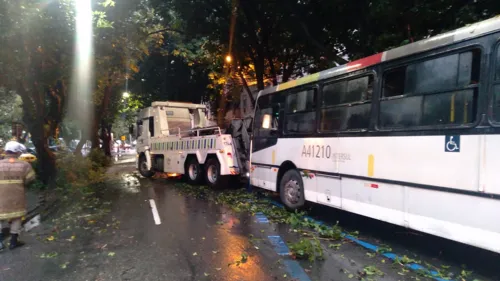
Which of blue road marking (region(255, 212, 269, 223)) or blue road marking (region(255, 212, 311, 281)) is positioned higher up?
blue road marking (region(255, 212, 311, 281))

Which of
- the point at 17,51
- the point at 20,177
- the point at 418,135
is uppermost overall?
the point at 17,51

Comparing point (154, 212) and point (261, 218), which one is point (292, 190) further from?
point (154, 212)

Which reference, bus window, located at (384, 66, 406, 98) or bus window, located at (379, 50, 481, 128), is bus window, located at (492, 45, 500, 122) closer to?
bus window, located at (379, 50, 481, 128)

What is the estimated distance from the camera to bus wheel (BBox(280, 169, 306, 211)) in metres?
7.40

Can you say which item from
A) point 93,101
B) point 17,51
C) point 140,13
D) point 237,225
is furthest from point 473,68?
point 93,101

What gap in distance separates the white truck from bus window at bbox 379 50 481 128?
590cm

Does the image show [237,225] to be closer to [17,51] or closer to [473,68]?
[473,68]

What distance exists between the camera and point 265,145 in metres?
8.64

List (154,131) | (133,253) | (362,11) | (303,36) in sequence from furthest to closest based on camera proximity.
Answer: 1. (154,131)
2. (303,36)
3. (362,11)
4. (133,253)

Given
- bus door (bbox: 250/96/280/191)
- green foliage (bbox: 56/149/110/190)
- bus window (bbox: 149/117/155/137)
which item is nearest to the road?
bus door (bbox: 250/96/280/191)

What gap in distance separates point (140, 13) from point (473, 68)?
41.3 feet

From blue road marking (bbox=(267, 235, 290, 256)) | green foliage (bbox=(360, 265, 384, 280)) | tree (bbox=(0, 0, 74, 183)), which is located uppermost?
tree (bbox=(0, 0, 74, 183))

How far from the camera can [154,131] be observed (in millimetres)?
15305

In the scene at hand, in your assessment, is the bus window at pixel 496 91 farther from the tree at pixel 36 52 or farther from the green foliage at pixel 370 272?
the tree at pixel 36 52
